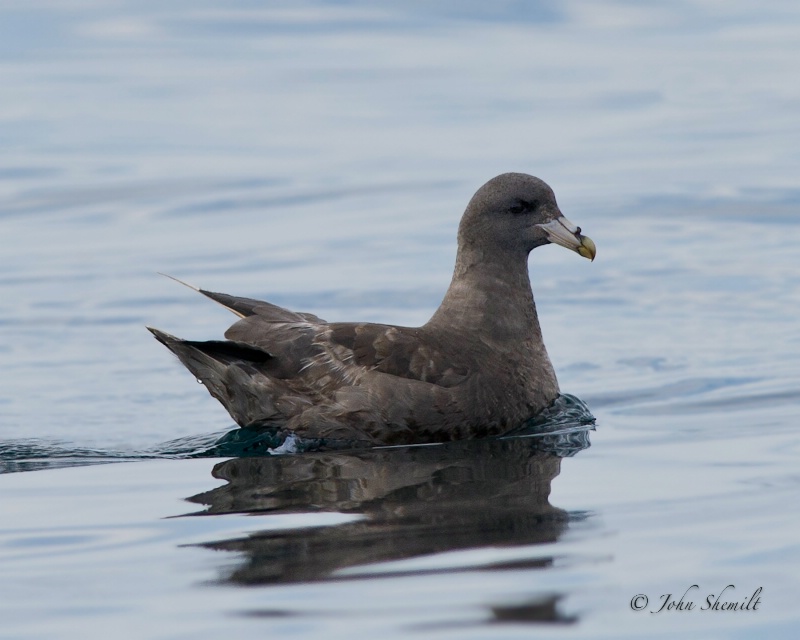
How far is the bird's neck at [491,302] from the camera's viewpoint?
827 cm

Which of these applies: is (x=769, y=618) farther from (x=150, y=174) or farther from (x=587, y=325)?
(x=150, y=174)

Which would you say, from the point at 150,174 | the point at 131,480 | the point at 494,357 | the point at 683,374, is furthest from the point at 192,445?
the point at 150,174

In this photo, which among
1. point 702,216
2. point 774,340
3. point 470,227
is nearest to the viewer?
point 470,227

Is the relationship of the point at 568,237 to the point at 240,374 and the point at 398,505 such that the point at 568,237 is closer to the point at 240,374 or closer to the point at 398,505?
the point at 240,374

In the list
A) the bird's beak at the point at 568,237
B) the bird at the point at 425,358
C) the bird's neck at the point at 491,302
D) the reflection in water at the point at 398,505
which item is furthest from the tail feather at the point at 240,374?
the bird's beak at the point at 568,237

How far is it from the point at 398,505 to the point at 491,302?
2.19 m

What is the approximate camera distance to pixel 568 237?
8320 millimetres

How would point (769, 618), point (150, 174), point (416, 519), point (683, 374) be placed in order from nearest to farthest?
point (769, 618), point (416, 519), point (683, 374), point (150, 174)

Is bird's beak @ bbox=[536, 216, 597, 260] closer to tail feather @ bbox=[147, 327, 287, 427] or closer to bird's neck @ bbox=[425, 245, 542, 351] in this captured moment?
bird's neck @ bbox=[425, 245, 542, 351]

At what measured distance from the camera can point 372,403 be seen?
25.4 ft

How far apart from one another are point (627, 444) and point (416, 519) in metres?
1.80

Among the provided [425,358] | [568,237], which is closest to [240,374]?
[425,358]

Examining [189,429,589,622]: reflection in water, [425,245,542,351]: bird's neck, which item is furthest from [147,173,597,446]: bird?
[189,429,589,622]: reflection in water

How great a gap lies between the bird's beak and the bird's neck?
22cm
